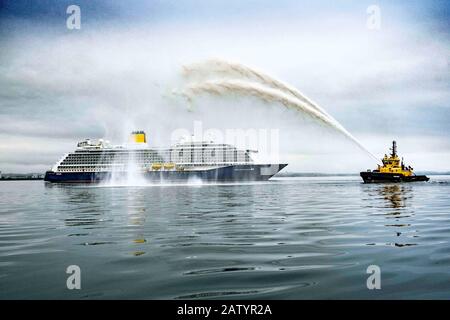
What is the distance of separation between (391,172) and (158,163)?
4917 centimetres

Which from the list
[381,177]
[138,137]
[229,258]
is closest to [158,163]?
[138,137]

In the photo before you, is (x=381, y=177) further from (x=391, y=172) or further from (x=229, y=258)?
(x=229, y=258)

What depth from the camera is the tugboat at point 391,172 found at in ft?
251

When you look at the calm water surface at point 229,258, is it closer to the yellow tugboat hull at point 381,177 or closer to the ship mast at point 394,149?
the yellow tugboat hull at point 381,177

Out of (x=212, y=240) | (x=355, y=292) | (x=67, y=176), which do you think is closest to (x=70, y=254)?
(x=212, y=240)

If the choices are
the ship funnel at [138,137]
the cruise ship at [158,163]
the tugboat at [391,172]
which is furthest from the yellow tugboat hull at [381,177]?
the ship funnel at [138,137]

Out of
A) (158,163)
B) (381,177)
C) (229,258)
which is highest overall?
(158,163)

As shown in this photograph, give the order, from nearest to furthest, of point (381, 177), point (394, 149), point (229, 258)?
point (229, 258), point (381, 177), point (394, 149)

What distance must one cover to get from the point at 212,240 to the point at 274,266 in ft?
12.1

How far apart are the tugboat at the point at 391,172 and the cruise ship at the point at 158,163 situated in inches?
680

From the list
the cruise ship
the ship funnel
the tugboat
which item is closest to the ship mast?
the tugboat

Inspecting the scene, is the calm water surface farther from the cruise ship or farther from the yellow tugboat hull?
the cruise ship

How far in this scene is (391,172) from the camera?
77562 mm
